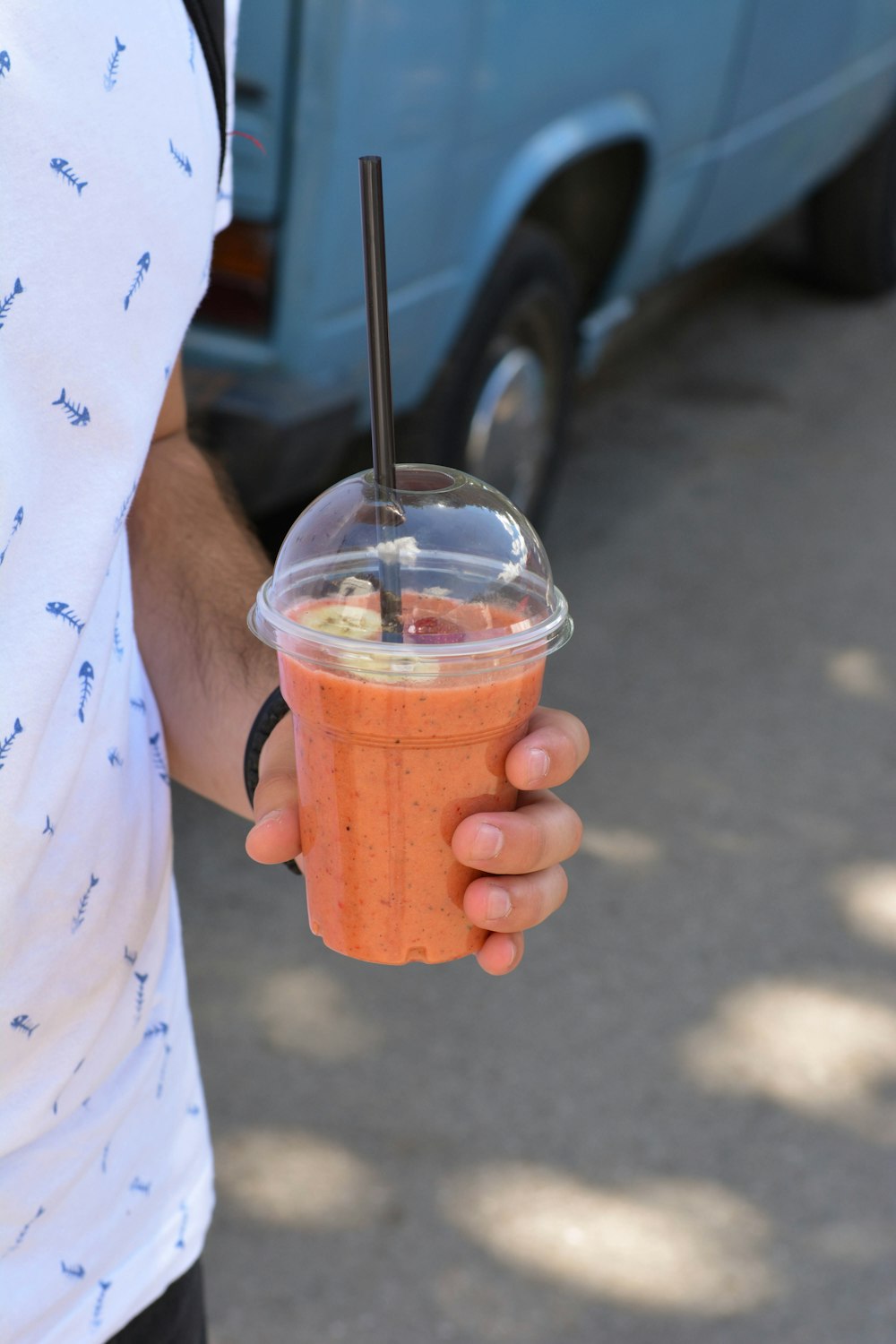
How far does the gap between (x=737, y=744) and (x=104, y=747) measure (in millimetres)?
2803

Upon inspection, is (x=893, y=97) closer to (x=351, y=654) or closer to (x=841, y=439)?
(x=841, y=439)

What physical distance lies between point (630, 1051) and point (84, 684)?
1991 millimetres

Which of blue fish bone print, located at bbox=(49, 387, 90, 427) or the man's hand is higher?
blue fish bone print, located at bbox=(49, 387, 90, 427)

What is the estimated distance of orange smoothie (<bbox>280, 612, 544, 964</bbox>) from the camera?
3.76 ft

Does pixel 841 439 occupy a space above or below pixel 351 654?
below

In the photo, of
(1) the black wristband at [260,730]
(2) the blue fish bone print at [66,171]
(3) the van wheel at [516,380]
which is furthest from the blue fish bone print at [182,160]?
(3) the van wheel at [516,380]

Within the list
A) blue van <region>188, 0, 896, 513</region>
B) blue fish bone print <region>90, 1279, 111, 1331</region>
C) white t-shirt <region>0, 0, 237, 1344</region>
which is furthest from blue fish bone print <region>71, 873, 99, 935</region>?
blue van <region>188, 0, 896, 513</region>

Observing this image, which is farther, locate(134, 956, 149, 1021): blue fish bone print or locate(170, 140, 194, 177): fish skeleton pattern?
locate(134, 956, 149, 1021): blue fish bone print

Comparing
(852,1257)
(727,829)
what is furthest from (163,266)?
(727,829)

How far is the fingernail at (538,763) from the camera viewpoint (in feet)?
3.73

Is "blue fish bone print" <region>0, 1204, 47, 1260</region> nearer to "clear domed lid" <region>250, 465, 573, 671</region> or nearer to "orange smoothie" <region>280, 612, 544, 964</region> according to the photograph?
"orange smoothie" <region>280, 612, 544, 964</region>

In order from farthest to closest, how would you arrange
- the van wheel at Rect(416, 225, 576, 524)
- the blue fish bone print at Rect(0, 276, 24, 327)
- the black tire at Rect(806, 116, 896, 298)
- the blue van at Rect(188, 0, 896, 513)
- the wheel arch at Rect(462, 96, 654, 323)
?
the black tire at Rect(806, 116, 896, 298) → the van wheel at Rect(416, 225, 576, 524) → the wheel arch at Rect(462, 96, 654, 323) → the blue van at Rect(188, 0, 896, 513) → the blue fish bone print at Rect(0, 276, 24, 327)

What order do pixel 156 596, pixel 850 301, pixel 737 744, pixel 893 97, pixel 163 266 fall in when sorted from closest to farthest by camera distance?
pixel 163 266 → pixel 156 596 → pixel 737 744 → pixel 893 97 → pixel 850 301

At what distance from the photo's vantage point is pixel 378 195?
106 centimetres
